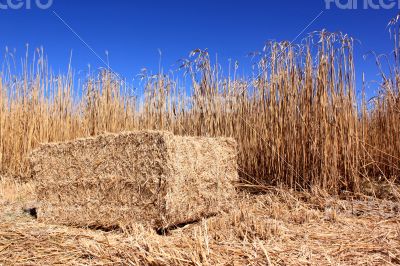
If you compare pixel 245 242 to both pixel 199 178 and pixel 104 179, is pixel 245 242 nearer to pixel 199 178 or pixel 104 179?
pixel 199 178

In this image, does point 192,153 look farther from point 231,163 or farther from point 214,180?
point 231,163

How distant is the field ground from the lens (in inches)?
64.1

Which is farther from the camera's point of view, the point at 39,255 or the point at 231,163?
the point at 231,163

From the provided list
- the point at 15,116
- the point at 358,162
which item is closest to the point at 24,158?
the point at 15,116

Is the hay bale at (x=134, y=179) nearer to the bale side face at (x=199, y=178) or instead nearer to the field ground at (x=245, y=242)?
the bale side face at (x=199, y=178)

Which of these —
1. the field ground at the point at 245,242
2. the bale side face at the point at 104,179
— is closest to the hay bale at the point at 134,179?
the bale side face at the point at 104,179

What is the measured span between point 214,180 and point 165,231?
52 cm

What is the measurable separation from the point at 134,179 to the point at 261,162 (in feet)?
4.63

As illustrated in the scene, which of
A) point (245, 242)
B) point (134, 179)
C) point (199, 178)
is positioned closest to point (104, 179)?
point (134, 179)

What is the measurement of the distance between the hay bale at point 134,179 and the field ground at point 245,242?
0.44 feet

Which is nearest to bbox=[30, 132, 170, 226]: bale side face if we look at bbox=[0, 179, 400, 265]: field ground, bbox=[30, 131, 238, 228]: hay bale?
bbox=[30, 131, 238, 228]: hay bale

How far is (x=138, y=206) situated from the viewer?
2.39 m

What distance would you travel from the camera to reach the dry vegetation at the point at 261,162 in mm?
1784

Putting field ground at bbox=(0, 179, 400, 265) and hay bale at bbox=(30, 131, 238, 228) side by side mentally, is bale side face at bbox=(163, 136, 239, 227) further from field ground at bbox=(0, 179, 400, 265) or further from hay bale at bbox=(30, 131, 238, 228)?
field ground at bbox=(0, 179, 400, 265)
